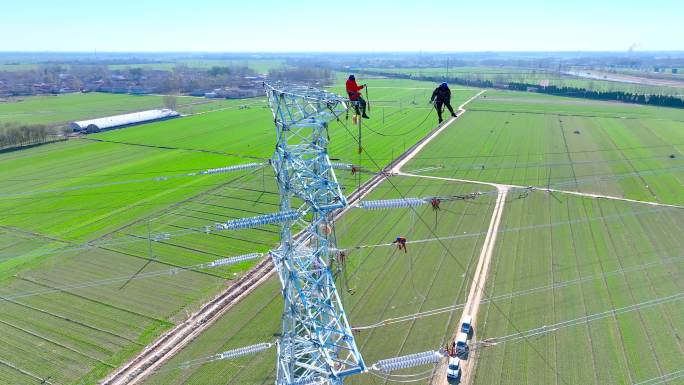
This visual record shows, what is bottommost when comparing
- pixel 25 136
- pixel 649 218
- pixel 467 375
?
pixel 467 375

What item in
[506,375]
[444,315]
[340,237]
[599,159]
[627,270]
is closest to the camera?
[506,375]

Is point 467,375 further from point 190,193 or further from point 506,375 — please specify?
point 190,193

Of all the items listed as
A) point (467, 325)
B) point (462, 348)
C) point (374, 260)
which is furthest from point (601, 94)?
point (462, 348)

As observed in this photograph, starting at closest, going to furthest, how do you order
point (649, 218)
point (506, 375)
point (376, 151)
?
1. point (506, 375)
2. point (649, 218)
3. point (376, 151)

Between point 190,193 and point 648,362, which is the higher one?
point 190,193

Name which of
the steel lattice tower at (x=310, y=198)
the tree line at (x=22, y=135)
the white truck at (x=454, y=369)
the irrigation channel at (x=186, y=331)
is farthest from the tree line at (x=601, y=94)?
the tree line at (x=22, y=135)

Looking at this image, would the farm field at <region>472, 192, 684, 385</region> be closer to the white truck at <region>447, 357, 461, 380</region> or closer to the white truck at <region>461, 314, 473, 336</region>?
the white truck at <region>461, 314, 473, 336</region>

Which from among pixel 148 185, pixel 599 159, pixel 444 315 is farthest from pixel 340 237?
pixel 599 159
